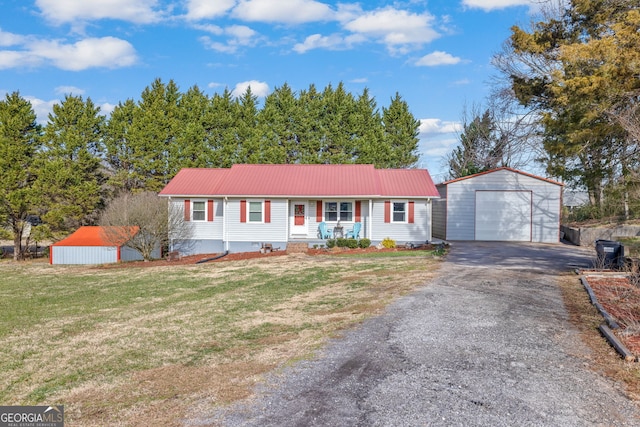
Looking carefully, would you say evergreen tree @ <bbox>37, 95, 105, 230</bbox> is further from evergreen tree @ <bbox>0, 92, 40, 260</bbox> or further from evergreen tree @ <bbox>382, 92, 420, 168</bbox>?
evergreen tree @ <bbox>382, 92, 420, 168</bbox>

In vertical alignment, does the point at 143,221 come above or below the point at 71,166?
below

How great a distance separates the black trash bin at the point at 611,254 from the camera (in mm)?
11891

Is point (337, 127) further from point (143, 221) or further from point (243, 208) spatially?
point (143, 221)

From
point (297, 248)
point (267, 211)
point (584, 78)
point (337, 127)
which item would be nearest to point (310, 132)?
point (337, 127)

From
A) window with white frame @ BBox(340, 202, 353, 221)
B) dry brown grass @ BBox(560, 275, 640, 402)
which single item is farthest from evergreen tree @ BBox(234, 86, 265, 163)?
dry brown grass @ BBox(560, 275, 640, 402)

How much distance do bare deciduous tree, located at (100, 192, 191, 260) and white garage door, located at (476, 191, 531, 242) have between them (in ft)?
46.5

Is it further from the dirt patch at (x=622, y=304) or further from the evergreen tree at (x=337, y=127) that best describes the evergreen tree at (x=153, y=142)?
the dirt patch at (x=622, y=304)

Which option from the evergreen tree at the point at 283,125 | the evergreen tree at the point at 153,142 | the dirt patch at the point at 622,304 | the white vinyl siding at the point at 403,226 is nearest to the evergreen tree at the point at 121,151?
the evergreen tree at the point at 153,142

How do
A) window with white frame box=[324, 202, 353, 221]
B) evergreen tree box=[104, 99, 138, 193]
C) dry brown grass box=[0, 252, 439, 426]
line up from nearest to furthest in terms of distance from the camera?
dry brown grass box=[0, 252, 439, 426], window with white frame box=[324, 202, 353, 221], evergreen tree box=[104, 99, 138, 193]

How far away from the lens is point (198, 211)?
→ 21672mm

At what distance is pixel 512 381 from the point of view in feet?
16.4

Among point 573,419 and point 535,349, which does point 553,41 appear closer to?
point 535,349

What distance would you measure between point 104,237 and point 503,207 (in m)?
18.1

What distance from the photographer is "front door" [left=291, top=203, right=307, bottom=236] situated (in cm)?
2164
